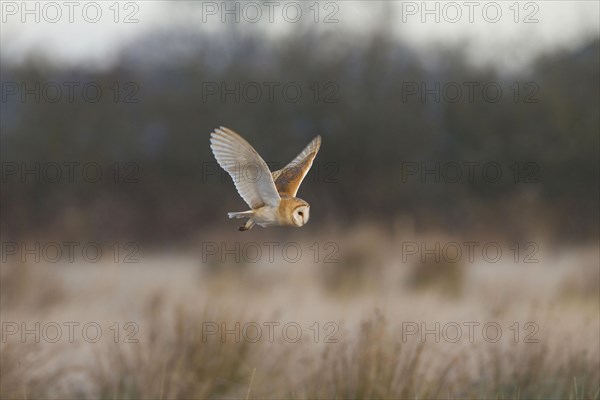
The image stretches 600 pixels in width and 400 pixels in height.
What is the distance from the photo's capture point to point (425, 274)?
11.2m

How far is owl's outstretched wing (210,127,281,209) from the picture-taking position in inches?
63.0

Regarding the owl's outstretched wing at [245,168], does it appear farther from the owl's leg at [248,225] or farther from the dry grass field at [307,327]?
the dry grass field at [307,327]

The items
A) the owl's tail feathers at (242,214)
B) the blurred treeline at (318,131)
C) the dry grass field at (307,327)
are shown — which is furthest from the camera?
the blurred treeline at (318,131)

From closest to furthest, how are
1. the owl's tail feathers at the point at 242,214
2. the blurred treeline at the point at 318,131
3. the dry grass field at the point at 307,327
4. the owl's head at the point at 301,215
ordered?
the owl's head at the point at 301,215 < the owl's tail feathers at the point at 242,214 < the dry grass field at the point at 307,327 < the blurred treeline at the point at 318,131

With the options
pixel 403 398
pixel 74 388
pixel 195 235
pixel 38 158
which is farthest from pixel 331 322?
pixel 38 158

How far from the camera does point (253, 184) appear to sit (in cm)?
161

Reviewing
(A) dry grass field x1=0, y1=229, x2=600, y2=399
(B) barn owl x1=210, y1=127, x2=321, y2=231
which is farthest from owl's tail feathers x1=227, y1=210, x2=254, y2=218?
(A) dry grass field x1=0, y1=229, x2=600, y2=399

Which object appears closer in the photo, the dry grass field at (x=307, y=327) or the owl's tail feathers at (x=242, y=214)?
the owl's tail feathers at (x=242, y=214)

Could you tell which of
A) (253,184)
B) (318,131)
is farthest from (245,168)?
(318,131)

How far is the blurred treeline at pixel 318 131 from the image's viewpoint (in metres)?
17.3

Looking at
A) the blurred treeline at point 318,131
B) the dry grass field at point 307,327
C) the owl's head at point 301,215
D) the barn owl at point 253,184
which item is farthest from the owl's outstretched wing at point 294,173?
→ the blurred treeline at point 318,131

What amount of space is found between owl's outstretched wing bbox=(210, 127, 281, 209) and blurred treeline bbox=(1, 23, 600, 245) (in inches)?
598

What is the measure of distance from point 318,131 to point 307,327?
9805 mm

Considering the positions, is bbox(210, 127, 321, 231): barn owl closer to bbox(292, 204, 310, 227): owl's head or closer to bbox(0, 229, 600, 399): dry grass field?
bbox(292, 204, 310, 227): owl's head
